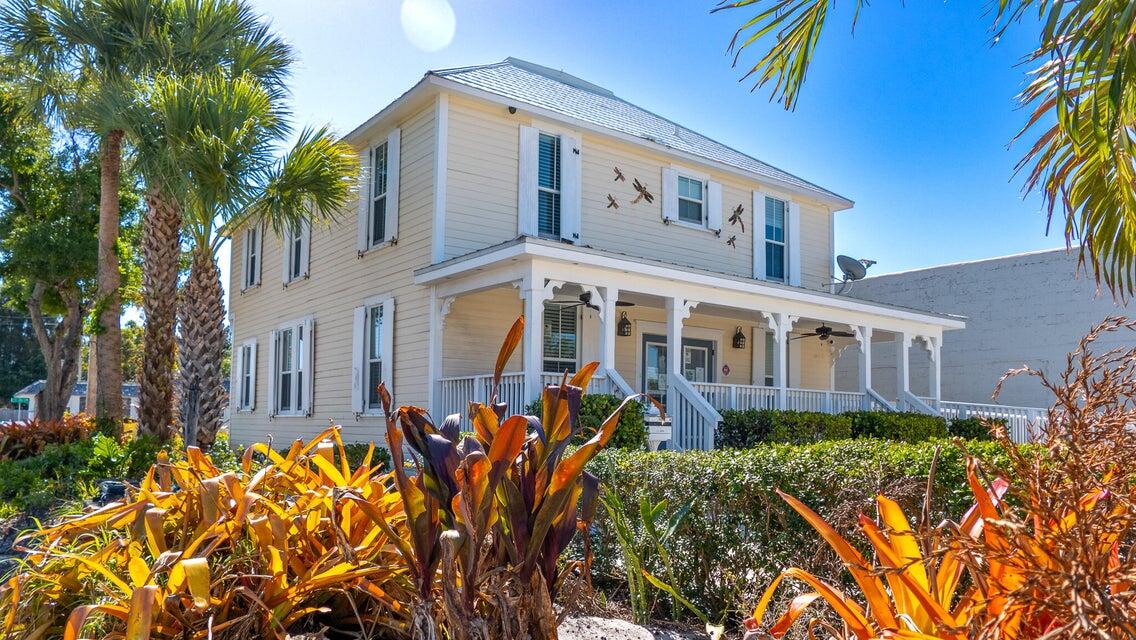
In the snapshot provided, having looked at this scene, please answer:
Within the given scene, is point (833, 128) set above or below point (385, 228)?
above

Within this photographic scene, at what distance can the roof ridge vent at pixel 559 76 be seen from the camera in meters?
16.9

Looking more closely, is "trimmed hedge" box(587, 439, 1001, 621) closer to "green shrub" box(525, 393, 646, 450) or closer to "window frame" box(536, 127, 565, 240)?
"green shrub" box(525, 393, 646, 450)

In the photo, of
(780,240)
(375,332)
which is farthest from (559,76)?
(375,332)

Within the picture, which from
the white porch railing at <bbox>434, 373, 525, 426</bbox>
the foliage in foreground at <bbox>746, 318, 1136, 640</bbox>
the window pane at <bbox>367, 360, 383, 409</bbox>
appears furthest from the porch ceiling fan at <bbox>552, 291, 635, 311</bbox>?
the foliage in foreground at <bbox>746, 318, 1136, 640</bbox>

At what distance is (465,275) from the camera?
39.7 ft

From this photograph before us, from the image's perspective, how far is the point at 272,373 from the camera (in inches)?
692

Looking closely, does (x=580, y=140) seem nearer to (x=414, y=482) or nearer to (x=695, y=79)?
(x=695, y=79)

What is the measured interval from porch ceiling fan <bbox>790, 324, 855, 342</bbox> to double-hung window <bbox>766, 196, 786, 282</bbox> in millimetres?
1227

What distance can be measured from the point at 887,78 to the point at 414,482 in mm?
10524

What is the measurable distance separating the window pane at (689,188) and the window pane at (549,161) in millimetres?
2801

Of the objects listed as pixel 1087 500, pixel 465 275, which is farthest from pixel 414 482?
pixel 465 275

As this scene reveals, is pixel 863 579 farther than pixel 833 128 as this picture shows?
No

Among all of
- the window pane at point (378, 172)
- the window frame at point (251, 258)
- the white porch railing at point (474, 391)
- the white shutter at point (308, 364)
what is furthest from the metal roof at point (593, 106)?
the window frame at point (251, 258)

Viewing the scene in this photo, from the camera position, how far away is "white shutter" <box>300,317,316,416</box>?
51.9 feet
